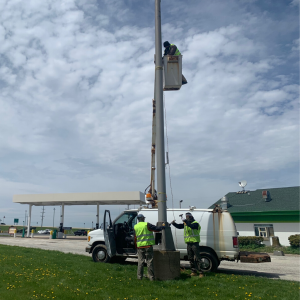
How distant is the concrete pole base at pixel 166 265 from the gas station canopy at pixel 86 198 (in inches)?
847

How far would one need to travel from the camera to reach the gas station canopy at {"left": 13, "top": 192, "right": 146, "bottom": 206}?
97.4ft

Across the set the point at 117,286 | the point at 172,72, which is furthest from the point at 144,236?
the point at 172,72

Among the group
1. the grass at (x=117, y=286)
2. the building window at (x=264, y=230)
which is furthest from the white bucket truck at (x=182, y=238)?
the building window at (x=264, y=230)

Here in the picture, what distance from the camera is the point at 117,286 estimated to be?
709cm

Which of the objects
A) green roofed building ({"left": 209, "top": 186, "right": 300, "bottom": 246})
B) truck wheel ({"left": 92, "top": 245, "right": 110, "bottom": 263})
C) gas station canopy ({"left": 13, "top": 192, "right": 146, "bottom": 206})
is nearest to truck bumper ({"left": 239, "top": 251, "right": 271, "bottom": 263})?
truck wheel ({"left": 92, "top": 245, "right": 110, "bottom": 263})

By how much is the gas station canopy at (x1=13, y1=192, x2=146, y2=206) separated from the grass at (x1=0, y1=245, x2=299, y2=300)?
67.0 feet

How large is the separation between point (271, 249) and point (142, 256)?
16.7 metres

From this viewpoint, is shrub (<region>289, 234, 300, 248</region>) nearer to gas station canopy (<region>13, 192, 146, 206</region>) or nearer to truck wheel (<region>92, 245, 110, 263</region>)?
gas station canopy (<region>13, 192, 146, 206</region>)

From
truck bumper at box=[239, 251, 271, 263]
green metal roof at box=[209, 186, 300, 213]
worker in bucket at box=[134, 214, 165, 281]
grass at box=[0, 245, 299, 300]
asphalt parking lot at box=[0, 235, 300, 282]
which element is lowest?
asphalt parking lot at box=[0, 235, 300, 282]

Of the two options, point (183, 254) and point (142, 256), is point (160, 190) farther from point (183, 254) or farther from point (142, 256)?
point (183, 254)

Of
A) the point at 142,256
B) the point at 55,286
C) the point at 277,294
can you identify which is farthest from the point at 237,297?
the point at 55,286

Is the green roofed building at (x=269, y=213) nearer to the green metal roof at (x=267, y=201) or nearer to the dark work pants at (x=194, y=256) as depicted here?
the green metal roof at (x=267, y=201)

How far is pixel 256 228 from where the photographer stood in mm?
24562

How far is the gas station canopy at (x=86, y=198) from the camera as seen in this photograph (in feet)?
97.4
